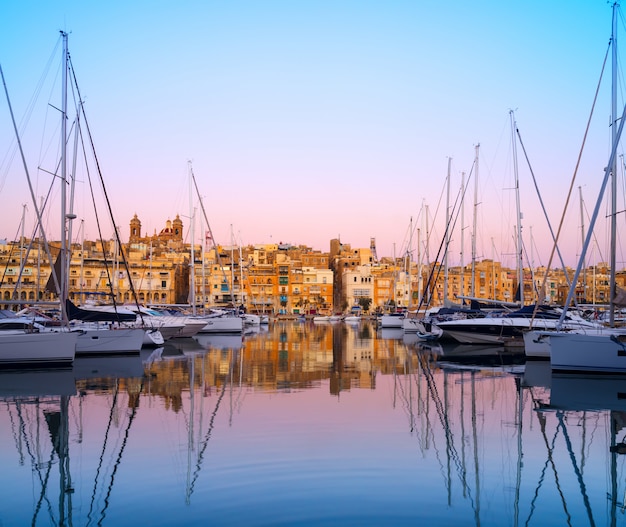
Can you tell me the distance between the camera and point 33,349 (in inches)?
936

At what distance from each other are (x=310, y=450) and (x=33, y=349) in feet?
48.7

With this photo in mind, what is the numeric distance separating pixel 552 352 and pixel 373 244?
404 ft

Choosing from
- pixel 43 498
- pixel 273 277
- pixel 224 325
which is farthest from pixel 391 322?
pixel 43 498

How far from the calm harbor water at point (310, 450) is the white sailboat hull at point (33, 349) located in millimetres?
1234

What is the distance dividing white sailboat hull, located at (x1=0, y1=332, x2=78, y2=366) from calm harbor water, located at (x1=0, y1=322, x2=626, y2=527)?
1.23m

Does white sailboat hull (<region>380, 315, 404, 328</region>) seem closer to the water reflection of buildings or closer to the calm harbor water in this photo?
the water reflection of buildings

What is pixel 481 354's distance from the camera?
105ft

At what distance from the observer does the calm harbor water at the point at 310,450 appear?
8820 mm

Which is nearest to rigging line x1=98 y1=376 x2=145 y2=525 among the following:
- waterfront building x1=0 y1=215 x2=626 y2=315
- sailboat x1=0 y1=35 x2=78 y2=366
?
sailboat x1=0 y1=35 x2=78 y2=366

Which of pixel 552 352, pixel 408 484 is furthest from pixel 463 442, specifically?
pixel 552 352

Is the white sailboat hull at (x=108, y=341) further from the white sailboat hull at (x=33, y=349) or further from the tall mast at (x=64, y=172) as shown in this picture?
the white sailboat hull at (x=33, y=349)

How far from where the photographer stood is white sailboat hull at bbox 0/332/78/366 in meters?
23.7

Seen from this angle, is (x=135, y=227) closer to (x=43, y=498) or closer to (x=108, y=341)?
(x=108, y=341)

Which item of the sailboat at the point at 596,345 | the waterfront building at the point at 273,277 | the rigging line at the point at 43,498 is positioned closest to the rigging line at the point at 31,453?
the rigging line at the point at 43,498
